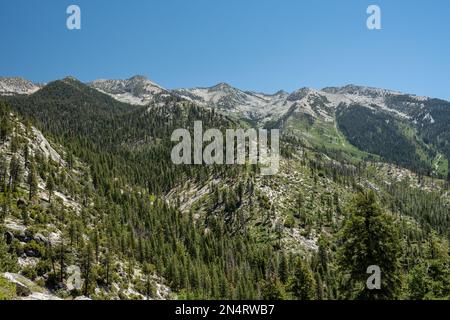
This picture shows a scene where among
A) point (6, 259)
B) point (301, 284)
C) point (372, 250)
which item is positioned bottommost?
point (6, 259)

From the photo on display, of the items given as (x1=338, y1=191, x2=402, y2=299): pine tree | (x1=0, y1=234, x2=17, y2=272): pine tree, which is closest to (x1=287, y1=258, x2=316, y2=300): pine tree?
(x1=338, y1=191, x2=402, y2=299): pine tree

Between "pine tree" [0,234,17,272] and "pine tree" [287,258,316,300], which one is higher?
"pine tree" [287,258,316,300]

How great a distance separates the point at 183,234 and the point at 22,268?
9967 cm

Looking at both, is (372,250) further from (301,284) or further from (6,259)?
(6,259)

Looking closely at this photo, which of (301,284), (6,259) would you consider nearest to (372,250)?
Answer: (301,284)

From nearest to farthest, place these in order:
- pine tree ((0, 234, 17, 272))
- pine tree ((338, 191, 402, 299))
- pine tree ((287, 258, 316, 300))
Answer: pine tree ((338, 191, 402, 299)), pine tree ((287, 258, 316, 300)), pine tree ((0, 234, 17, 272))

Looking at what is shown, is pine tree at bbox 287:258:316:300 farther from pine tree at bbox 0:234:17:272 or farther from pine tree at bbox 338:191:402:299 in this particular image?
pine tree at bbox 0:234:17:272

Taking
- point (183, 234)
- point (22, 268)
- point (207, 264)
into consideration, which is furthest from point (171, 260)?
point (22, 268)

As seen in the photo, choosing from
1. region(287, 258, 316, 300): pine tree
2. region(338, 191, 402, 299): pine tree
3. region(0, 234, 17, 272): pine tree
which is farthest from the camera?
region(0, 234, 17, 272): pine tree

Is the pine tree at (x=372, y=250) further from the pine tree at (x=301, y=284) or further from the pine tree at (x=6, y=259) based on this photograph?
the pine tree at (x=6, y=259)
